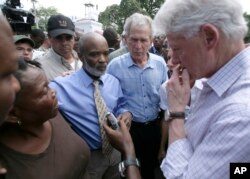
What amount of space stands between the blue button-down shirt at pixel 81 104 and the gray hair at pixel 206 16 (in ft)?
Answer: 3.90

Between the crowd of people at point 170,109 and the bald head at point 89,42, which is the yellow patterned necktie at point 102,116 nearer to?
the crowd of people at point 170,109

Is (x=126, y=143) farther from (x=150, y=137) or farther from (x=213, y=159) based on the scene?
(x=150, y=137)

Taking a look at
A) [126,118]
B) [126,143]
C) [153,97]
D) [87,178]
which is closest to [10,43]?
[87,178]

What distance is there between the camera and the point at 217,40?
4.55 ft

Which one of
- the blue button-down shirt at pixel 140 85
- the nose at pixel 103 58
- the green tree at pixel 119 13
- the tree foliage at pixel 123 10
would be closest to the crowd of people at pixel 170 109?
the nose at pixel 103 58

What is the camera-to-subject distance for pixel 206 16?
1.36 metres

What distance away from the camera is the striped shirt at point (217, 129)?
1.24 m

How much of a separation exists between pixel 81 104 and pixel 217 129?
134 centimetres

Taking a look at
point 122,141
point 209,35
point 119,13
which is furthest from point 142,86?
point 119,13

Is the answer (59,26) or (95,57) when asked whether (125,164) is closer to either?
(95,57)

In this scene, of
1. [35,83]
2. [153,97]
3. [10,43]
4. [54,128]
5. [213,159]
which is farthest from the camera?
[153,97]

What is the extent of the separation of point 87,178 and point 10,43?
45.2 inches

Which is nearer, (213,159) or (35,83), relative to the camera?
(213,159)

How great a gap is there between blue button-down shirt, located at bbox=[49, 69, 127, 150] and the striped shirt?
3.16 feet
